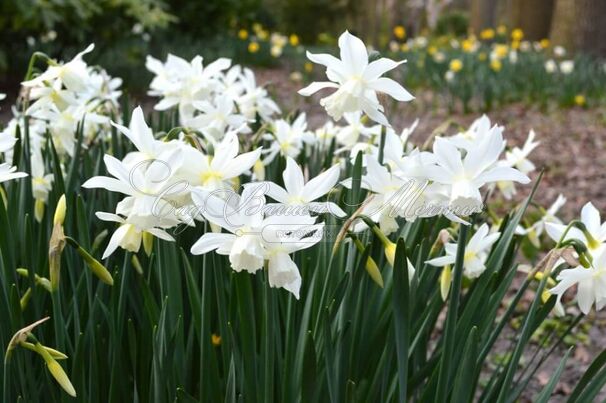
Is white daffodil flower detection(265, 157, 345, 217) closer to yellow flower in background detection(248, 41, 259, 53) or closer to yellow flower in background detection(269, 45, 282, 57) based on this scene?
yellow flower in background detection(269, 45, 282, 57)

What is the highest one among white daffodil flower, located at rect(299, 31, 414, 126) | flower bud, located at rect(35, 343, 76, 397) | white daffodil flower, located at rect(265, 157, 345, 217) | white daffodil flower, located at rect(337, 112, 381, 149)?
white daffodil flower, located at rect(299, 31, 414, 126)

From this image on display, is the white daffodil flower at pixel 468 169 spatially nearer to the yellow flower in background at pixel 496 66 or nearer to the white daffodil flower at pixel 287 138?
the white daffodil flower at pixel 287 138

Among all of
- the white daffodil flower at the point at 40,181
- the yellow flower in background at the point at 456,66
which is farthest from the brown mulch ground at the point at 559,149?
the white daffodil flower at the point at 40,181

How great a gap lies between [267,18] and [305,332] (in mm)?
12681

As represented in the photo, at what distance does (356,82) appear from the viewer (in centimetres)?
124

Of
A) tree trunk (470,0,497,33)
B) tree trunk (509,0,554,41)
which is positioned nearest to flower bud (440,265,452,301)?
tree trunk (509,0,554,41)

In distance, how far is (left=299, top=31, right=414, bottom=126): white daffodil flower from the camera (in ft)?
4.04

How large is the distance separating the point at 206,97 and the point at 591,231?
1.07 m

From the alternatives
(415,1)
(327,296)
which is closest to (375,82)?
(327,296)

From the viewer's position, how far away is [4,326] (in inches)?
51.2

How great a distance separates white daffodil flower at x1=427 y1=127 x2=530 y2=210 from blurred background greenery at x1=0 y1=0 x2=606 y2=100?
109 inches

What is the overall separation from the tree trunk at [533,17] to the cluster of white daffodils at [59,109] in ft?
34.0

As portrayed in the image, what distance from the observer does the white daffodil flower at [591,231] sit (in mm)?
1195

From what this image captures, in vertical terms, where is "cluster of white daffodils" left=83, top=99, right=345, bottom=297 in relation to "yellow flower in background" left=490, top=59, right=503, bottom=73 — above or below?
above
